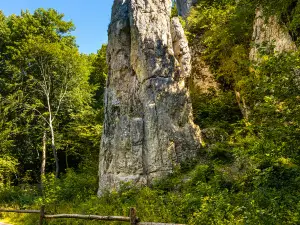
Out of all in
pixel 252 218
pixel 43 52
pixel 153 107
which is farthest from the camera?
pixel 43 52

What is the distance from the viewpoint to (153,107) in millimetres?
12633

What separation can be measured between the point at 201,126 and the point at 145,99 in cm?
342

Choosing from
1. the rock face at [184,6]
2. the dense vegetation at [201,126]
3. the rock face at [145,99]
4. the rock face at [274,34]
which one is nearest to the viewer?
the dense vegetation at [201,126]

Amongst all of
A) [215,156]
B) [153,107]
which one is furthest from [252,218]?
[153,107]

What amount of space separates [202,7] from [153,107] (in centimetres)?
1066

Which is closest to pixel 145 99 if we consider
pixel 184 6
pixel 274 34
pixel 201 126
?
pixel 201 126

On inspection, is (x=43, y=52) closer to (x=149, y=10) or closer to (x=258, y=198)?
(x=149, y=10)

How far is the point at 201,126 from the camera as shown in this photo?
569 inches

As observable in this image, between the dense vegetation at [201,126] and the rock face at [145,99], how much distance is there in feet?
3.11

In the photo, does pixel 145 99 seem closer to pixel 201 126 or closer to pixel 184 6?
pixel 201 126

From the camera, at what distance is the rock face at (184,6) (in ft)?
73.6

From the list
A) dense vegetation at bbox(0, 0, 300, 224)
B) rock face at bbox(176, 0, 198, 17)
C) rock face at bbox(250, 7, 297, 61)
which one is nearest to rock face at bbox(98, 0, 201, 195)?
dense vegetation at bbox(0, 0, 300, 224)

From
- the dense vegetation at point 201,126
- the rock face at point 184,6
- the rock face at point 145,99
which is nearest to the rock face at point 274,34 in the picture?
the dense vegetation at point 201,126

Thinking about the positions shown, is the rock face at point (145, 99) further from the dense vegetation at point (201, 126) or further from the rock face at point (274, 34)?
the rock face at point (274, 34)
